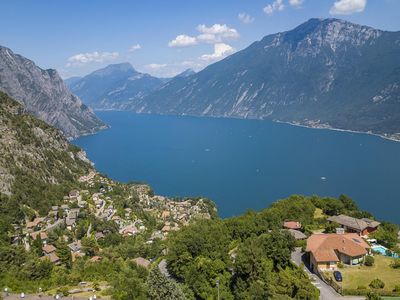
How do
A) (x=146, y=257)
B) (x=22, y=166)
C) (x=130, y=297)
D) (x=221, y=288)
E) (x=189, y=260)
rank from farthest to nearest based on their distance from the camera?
(x=22, y=166) < (x=146, y=257) < (x=189, y=260) < (x=221, y=288) < (x=130, y=297)

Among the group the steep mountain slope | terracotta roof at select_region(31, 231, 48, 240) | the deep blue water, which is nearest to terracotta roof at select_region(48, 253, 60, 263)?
terracotta roof at select_region(31, 231, 48, 240)

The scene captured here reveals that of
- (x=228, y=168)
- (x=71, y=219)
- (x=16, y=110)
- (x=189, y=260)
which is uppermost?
(x=16, y=110)

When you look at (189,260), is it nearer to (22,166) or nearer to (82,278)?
(82,278)

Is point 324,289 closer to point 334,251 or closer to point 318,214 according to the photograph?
point 334,251

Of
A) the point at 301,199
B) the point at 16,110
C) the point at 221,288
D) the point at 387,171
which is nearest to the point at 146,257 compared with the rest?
the point at 221,288

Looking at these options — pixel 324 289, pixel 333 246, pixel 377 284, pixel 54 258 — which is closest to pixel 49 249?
pixel 54 258

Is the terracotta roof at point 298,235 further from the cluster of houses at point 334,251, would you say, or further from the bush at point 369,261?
the bush at point 369,261

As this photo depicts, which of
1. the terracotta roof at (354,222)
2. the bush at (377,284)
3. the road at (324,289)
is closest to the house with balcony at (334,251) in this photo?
the road at (324,289)

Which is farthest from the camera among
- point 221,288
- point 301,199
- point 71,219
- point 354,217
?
point 71,219
